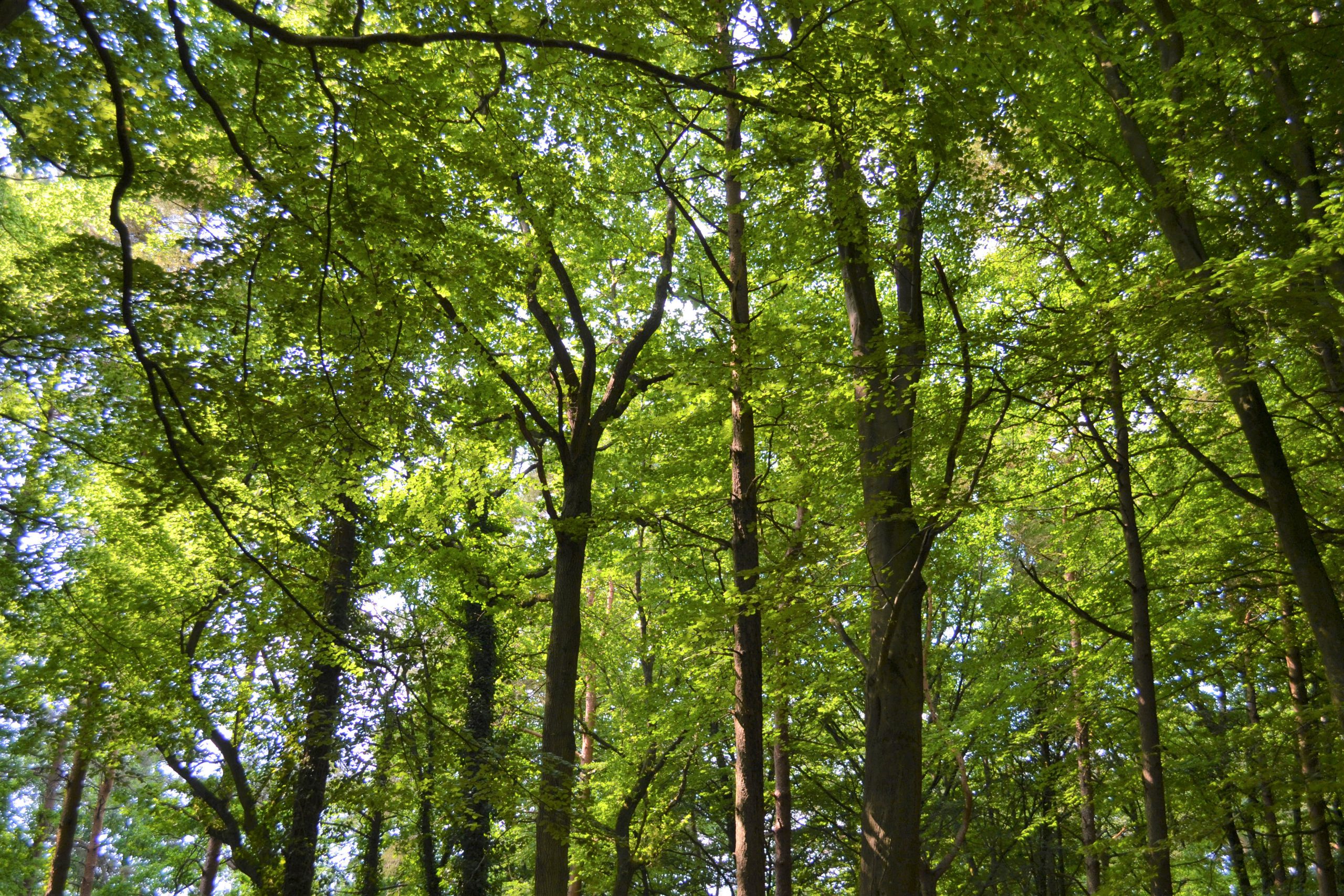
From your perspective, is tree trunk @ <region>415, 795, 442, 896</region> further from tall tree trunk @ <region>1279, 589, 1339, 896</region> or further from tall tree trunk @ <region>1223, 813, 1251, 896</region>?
tall tree trunk @ <region>1223, 813, 1251, 896</region>

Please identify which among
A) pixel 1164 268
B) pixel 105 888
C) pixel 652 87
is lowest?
pixel 105 888

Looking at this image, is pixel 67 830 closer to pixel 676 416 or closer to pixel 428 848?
pixel 428 848

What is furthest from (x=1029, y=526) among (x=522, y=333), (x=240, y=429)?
(x=240, y=429)

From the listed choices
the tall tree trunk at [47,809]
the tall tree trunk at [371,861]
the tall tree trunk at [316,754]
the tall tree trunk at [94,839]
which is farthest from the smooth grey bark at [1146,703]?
the tall tree trunk at [94,839]

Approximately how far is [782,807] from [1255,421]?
7.24 meters

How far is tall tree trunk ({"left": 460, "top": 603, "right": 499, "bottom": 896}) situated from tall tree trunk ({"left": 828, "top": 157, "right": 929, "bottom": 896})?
21.7 feet

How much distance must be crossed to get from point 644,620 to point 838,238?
1081 centimetres

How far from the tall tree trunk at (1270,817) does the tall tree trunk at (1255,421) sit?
389cm

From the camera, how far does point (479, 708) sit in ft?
38.5

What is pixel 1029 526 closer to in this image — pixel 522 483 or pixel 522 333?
pixel 522 483

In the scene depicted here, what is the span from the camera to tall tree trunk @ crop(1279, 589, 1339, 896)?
340 inches

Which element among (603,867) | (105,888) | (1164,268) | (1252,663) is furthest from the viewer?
(105,888)

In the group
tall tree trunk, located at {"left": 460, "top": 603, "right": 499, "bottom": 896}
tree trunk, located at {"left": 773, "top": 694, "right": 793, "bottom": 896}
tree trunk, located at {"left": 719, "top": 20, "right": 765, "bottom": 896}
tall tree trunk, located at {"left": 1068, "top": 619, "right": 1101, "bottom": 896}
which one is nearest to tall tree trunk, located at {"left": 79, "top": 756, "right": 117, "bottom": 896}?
tall tree trunk, located at {"left": 460, "top": 603, "right": 499, "bottom": 896}

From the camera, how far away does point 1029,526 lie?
15.3 metres
